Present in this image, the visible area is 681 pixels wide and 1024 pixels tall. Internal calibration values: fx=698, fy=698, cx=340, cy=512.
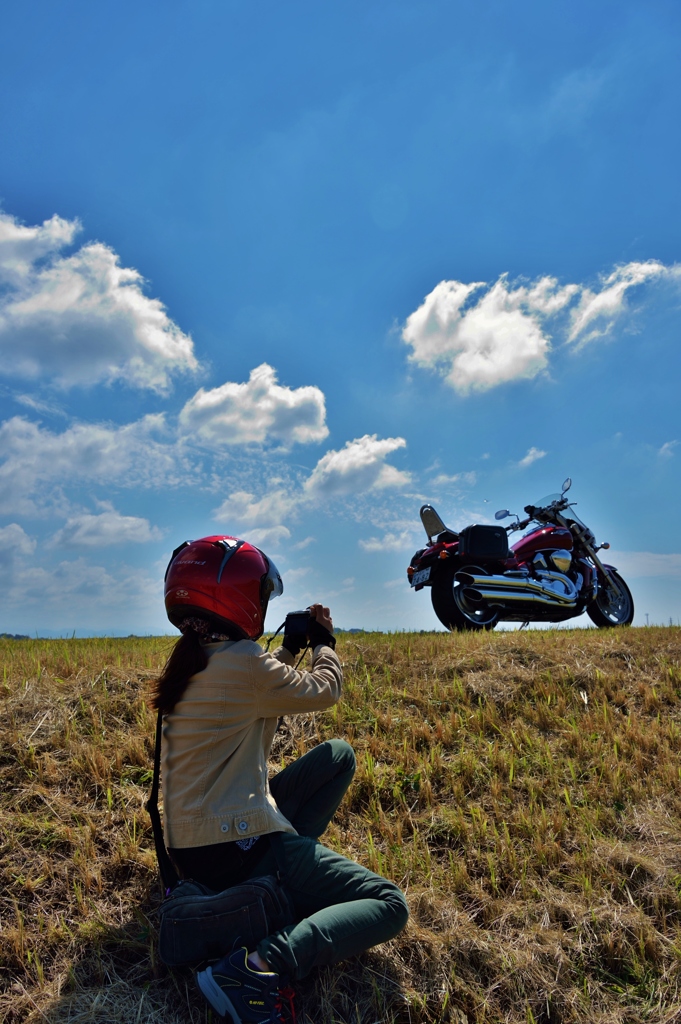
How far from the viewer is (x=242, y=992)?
2789mm

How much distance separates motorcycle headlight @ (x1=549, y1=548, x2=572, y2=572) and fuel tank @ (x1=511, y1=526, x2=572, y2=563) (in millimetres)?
62

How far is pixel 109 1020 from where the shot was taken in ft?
10.7

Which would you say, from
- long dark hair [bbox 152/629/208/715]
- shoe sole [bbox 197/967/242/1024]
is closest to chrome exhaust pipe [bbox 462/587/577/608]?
long dark hair [bbox 152/629/208/715]

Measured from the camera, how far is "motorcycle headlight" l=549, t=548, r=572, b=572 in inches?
400

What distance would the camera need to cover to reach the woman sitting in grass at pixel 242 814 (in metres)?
2.84

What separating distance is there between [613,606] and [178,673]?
368 inches

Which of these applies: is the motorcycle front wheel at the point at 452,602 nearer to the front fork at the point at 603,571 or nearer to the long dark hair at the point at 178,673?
the front fork at the point at 603,571

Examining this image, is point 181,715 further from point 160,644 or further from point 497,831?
point 160,644

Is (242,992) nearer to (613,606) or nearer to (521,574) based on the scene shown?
(521,574)

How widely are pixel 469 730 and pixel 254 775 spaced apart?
2.95 metres

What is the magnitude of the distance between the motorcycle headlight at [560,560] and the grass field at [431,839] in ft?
11.4

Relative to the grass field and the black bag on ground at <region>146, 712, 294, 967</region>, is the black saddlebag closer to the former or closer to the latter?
the grass field

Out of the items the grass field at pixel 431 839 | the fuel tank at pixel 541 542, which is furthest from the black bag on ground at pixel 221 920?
the fuel tank at pixel 541 542

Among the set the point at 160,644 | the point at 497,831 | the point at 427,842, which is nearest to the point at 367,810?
the point at 427,842
